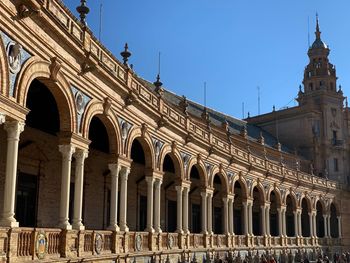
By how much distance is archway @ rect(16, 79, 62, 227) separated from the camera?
2052cm

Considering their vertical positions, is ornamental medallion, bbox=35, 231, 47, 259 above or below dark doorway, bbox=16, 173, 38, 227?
below

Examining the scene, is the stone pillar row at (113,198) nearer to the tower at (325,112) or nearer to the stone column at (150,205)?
the stone column at (150,205)

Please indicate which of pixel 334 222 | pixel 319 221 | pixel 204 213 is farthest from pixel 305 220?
Result: pixel 204 213

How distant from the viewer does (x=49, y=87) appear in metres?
16.5

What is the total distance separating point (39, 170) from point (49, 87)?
6.22 meters

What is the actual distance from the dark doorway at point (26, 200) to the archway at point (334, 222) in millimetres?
45027

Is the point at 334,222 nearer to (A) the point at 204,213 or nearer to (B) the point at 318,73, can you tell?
(B) the point at 318,73

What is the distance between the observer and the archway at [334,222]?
5894 centimetres

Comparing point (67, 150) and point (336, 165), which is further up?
point (336, 165)

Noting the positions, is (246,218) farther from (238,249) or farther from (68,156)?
(68,156)

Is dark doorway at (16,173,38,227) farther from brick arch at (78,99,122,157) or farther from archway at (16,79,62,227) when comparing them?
brick arch at (78,99,122,157)

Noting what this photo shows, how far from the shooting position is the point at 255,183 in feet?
136

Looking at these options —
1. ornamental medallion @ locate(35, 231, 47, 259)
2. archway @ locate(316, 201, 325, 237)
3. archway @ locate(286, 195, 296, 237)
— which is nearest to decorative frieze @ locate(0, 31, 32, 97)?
ornamental medallion @ locate(35, 231, 47, 259)

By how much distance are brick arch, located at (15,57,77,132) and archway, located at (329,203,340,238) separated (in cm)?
4809
